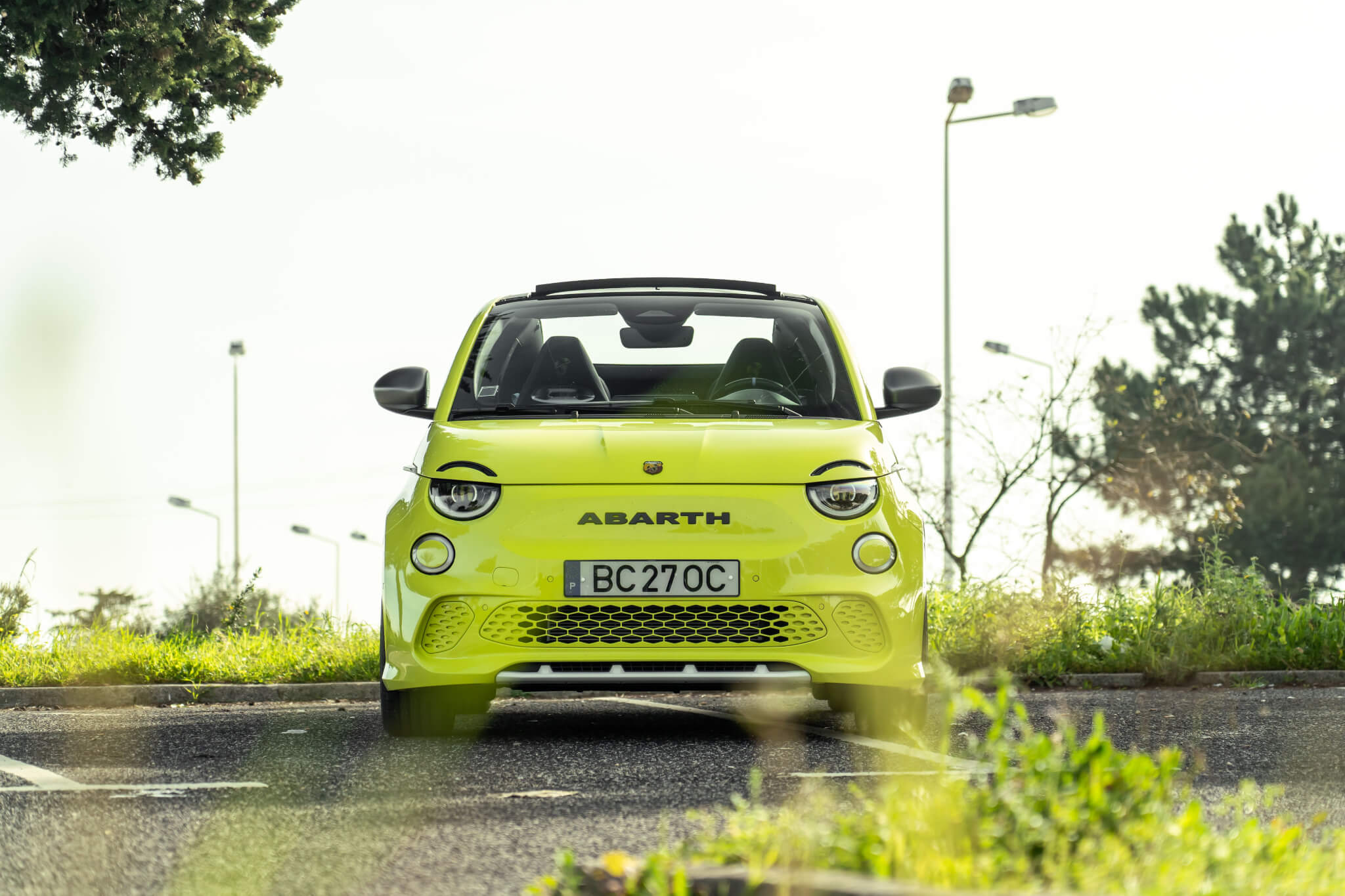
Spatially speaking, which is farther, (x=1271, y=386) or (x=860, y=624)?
(x=1271, y=386)

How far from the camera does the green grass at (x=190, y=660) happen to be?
360 inches

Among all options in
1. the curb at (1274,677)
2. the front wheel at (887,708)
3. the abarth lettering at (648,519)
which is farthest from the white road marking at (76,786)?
the curb at (1274,677)

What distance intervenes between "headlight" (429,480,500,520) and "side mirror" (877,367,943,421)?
→ 1.87m

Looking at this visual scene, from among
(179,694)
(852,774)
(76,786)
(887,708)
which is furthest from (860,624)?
(179,694)

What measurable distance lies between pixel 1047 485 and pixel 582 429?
35.6 feet

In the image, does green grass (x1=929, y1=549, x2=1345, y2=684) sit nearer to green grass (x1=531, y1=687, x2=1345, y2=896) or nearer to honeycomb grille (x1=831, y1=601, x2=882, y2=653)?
honeycomb grille (x1=831, y1=601, x2=882, y2=653)

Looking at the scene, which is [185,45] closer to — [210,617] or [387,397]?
[210,617]

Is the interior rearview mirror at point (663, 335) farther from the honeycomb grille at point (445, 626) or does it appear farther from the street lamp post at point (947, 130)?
the street lamp post at point (947, 130)

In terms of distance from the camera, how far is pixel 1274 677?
9102 millimetres

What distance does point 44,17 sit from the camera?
13.7 m

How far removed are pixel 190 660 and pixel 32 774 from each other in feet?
12.3

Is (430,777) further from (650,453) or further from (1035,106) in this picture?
(1035,106)

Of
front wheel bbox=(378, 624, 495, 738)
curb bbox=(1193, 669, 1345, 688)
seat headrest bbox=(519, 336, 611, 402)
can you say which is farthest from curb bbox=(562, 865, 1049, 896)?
curb bbox=(1193, 669, 1345, 688)

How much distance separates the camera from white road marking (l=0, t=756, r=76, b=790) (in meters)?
5.33
